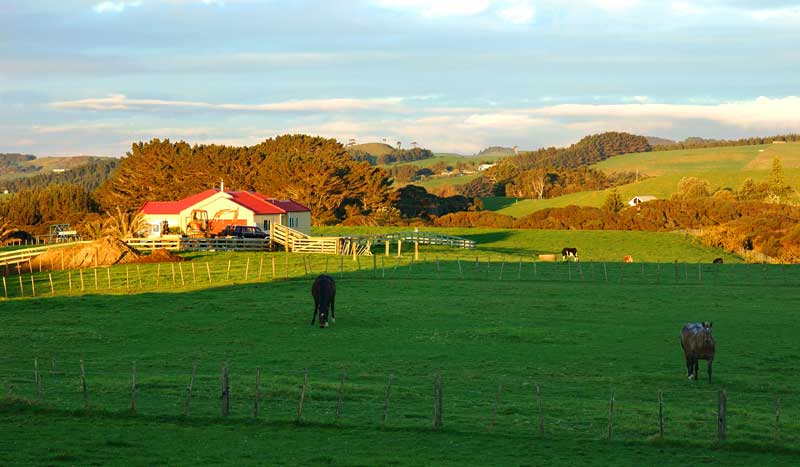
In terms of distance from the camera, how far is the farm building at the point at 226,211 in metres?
83.6

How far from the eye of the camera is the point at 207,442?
1841cm

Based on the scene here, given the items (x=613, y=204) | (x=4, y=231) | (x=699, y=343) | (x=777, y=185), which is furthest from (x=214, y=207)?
(x=777, y=185)

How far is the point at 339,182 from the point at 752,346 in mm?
98725

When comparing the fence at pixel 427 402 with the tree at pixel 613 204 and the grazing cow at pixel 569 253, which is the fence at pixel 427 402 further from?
the tree at pixel 613 204

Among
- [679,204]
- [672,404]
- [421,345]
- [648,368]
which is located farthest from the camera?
[679,204]

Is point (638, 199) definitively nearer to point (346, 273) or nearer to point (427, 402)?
point (346, 273)

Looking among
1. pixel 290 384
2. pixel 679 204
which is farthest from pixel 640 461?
pixel 679 204

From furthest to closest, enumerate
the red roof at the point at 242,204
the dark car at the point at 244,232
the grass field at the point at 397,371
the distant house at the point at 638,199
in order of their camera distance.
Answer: the distant house at the point at 638,199, the red roof at the point at 242,204, the dark car at the point at 244,232, the grass field at the point at 397,371

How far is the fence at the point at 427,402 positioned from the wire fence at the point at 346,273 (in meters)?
28.8

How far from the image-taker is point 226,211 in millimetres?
84188

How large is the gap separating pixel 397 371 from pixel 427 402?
4.82 metres

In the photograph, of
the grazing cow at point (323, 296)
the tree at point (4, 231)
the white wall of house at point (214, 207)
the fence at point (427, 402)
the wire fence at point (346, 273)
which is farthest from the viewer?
the tree at point (4, 231)

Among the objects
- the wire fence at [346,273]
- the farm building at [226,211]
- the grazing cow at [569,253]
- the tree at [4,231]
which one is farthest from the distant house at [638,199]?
the tree at [4,231]

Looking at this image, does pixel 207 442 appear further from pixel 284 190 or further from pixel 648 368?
pixel 284 190
